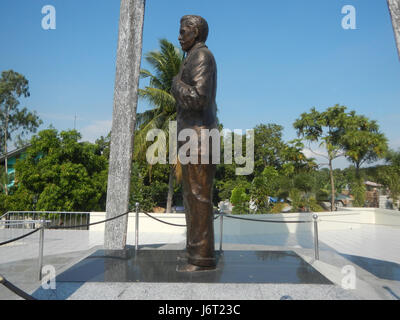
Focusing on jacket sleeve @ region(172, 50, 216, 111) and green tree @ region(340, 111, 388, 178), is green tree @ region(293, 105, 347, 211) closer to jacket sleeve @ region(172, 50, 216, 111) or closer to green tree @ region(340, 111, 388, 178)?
green tree @ region(340, 111, 388, 178)

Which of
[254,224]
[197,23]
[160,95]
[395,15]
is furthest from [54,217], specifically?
[395,15]

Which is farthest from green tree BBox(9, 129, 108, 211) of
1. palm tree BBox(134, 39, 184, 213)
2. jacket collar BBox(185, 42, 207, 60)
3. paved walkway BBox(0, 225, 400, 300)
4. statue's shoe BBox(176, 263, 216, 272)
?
jacket collar BBox(185, 42, 207, 60)

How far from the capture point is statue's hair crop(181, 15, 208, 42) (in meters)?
4.11

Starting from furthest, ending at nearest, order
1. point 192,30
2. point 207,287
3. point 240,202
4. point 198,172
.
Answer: point 240,202, point 192,30, point 198,172, point 207,287

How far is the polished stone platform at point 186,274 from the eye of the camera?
11.8ft

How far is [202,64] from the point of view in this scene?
3834mm

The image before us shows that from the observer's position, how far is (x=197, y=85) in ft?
12.3

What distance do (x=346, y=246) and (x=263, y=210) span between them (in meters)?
5.00

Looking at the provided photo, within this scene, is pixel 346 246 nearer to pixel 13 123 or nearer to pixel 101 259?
pixel 101 259

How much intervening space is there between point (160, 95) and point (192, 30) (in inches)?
391

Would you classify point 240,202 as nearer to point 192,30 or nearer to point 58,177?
point 58,177

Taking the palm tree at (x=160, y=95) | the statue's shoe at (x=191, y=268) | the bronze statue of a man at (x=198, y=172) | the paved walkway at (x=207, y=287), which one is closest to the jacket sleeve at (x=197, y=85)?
the bronze statue of a man at (x=198, y=172)

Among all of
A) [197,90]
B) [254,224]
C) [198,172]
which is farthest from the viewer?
[254,224]

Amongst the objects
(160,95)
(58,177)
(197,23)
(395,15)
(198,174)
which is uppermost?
(160,95)
